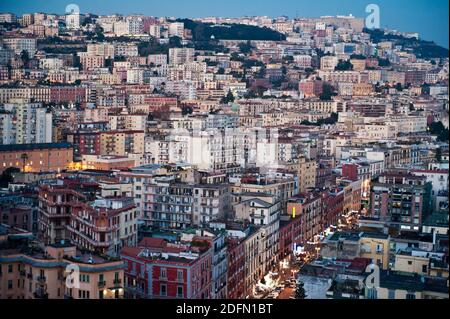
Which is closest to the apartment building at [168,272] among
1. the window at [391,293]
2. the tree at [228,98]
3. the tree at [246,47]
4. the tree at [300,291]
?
the tree at [300,291]

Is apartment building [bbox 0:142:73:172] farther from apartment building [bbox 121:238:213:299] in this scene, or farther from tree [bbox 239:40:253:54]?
tree [bbox 239:40:253:54]

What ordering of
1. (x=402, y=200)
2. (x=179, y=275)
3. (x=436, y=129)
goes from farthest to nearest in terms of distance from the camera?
(x=436, y=129)
(x=402, y=200)
(x=179, y=275)

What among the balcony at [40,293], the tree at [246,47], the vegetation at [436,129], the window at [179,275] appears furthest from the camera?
the tree at [246,47]

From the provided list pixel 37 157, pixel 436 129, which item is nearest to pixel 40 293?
pixel 37 157

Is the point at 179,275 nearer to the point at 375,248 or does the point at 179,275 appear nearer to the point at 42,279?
the point at 42,279

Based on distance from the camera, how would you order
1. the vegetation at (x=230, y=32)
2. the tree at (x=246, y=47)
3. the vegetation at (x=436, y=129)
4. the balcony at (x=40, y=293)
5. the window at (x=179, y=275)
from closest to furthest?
1. the balcony at (x=40, y=293)
2. the window at (x=179, y=275)
3. the vegetation at (x=436, y=129)
4. the vegetation at (x=230, y=32)
5. the tree at (x=246, y=47)

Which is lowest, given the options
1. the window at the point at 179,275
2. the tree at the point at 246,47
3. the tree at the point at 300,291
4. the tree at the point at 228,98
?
the tree at the point at 300,291

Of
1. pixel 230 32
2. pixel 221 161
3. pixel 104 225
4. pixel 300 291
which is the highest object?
pixel 230 32

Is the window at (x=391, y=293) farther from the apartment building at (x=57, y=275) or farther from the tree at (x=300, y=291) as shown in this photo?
the apartment building at (x=57, y=275)
